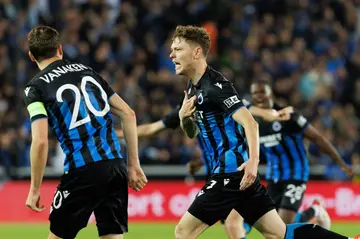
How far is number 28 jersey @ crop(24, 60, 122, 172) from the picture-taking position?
6.24 meters

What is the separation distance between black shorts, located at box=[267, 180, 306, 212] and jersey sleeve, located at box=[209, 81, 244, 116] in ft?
9.90

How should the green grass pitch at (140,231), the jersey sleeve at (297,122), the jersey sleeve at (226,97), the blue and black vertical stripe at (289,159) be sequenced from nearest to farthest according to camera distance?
1. the jersey sleeve at (226,97)
2. the jersey sleeve at (297,122)
3. the blue and black vertical stripe at (289,159)
4. the green grass pitch at (140,231)

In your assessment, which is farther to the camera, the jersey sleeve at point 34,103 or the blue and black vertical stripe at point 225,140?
the blue and black vertical stripe at point 225,140

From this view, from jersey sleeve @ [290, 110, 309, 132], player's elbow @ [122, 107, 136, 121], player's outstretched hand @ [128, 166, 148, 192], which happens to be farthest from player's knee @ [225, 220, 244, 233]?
player's elbow @ [122, 107, 136, 121]

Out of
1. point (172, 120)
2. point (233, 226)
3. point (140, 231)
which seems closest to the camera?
point (172, 120)

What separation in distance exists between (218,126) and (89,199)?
1.28 metres

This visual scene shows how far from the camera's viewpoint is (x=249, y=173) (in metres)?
6.49

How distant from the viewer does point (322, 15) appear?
1962 centimetres

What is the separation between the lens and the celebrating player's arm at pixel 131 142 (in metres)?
6.46

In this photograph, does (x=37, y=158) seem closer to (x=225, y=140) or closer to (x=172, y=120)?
(x=225, y=140)

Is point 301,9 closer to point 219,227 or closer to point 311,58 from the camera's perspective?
point 311,58

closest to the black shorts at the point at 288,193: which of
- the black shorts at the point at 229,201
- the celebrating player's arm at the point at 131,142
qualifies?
the black shorts at the point at 229,201

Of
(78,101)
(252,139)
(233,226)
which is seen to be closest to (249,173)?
(252,139)

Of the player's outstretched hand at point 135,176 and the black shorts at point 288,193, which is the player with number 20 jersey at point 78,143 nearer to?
the player's outstretched hand at point 135,176
